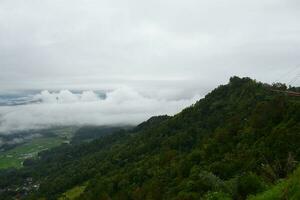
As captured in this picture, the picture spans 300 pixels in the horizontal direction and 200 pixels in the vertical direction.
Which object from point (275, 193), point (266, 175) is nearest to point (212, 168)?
point (266, 175)

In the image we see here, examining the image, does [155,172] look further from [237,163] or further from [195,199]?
[195,199]

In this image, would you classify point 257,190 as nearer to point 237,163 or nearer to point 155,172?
point 237,163

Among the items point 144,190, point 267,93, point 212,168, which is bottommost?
point 144,190

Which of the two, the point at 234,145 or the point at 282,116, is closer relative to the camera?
the point at 282,116

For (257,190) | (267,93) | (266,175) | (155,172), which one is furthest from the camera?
(267,93)

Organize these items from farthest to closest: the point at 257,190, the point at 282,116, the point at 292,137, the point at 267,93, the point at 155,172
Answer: the point at 267,93
the point at 155,172
the point at 282,116
the point at 292,137
the point at 257,190

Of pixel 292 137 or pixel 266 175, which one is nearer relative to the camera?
pixel 266 175

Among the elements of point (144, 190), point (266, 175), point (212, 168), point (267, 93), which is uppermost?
point (267, 93)

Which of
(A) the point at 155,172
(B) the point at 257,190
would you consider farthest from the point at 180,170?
(B) the point at 257,190

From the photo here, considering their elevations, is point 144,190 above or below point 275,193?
below

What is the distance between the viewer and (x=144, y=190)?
14050cm

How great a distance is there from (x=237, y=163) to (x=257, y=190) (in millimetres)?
59547

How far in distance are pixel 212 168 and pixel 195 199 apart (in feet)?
121

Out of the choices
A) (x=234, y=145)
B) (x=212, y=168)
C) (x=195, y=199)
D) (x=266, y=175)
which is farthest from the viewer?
(x=234, y=145)
